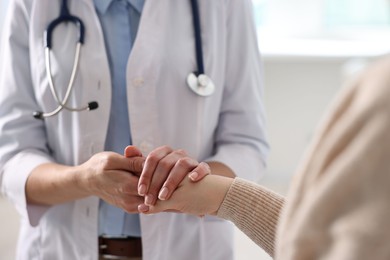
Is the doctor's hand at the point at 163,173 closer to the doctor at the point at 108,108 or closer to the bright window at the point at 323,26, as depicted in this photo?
the doctor at the point at 108,108

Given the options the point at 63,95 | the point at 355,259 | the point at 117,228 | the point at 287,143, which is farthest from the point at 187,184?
the point at 287,143

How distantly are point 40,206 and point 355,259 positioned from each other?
0.96 metres

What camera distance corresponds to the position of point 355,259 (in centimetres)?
47

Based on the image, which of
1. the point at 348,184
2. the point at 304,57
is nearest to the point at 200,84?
the point at 348,184

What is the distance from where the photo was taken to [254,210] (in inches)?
40.8

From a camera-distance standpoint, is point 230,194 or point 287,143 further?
point 287,143

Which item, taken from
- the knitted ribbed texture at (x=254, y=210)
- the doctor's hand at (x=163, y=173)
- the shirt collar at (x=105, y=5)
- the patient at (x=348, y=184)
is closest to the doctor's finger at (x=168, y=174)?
the doctor's hand at (x=163, y=173)

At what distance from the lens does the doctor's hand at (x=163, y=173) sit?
1.15 m

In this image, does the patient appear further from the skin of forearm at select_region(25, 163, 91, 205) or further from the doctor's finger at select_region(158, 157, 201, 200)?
the skin of forearm at select_region(25, 163, 91, 205)

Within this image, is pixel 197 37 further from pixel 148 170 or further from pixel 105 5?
pixel 148 170

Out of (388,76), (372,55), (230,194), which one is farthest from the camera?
(372,55)

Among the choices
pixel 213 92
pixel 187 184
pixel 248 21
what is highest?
pixel 248 21

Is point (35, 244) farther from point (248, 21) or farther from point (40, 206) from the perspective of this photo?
point (248, 21)

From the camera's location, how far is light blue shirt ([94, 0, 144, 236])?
1.30 m
